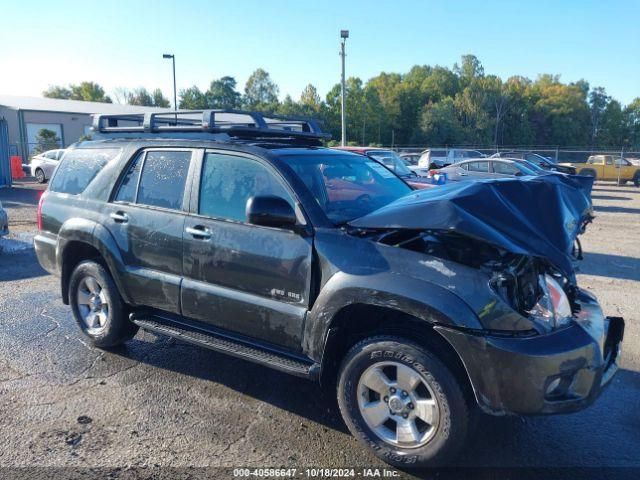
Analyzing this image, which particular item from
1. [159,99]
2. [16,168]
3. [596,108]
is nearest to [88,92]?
[159,99]

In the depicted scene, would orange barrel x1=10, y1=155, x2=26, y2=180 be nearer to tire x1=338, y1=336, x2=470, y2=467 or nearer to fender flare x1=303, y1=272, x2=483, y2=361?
fender flare x1=303, y1=272, x2=483, y2=361

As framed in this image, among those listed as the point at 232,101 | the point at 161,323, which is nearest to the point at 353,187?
the point at 161,323

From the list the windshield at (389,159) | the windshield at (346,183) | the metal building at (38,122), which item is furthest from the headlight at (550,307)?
the metal building at (38,122)

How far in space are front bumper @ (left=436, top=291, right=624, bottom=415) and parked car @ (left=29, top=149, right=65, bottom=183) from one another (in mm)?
24532

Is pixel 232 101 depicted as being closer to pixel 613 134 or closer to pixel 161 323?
pixel 613 134

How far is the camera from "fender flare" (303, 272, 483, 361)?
9.43ft

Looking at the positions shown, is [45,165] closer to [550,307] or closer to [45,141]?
[45,141]

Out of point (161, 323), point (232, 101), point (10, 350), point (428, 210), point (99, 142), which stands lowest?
point (10, 350)

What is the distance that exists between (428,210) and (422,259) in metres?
0.29

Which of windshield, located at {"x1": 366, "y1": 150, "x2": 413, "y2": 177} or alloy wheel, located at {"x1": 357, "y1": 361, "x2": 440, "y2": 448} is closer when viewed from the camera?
alloy wheel, located at {"x1": 357, "y1": 361, "x2": 440, "y2": 448}

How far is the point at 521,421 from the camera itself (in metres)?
3.77

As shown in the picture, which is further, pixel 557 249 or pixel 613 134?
pixel 613 134

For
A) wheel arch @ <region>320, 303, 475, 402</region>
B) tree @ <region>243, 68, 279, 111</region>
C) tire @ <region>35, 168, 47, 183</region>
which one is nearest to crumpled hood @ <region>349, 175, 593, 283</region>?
wheel arch @ <region>320, 303, 475, 402</region>

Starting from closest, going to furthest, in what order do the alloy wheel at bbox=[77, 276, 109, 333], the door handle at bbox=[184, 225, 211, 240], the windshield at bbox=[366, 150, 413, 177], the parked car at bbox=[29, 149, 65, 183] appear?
the door handle at bbox=[184, 225, 211, 240]
the alloy wheel at bbox=[77, 276, 109, 333]
the windshield at bbox=[366, 150, 413, 177]
the parked car at bbox=[29, 149, 65, 183]
